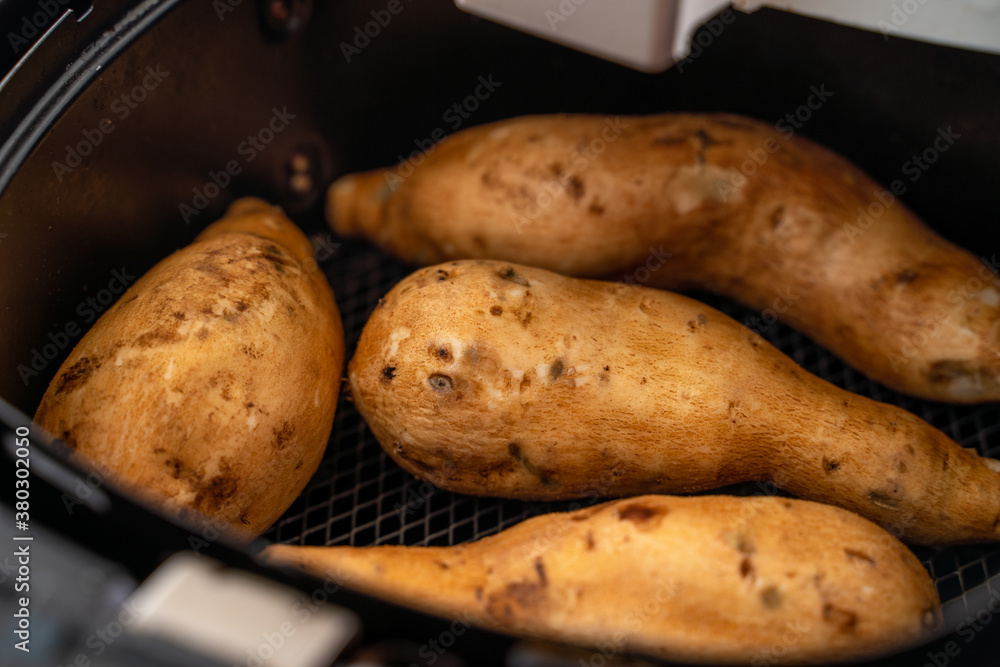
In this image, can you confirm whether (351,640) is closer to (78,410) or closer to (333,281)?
(78,410)

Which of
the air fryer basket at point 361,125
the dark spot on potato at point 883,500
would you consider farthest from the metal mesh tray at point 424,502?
the dark spot on potato at point 883,500

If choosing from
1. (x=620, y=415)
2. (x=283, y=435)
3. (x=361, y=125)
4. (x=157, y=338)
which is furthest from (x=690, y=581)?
(x=361, y=125)

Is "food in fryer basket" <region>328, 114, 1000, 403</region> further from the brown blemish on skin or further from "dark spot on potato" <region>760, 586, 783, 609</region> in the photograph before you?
"dark spot on potato" <region>760, 586, 783, 609</region>

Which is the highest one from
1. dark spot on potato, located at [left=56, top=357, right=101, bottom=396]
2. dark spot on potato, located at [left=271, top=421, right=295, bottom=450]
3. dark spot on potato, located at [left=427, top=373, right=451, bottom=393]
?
dark spot on potato, located at [left=56, top=357, right=101, bottom=396]

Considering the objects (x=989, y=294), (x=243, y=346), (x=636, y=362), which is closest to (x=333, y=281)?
(x=243, y=346)

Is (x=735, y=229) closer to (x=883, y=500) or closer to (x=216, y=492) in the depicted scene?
(x=883, y=500)

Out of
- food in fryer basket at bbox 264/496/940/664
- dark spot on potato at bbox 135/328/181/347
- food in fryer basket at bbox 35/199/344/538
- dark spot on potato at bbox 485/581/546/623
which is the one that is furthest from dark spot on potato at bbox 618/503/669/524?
dark spot on potato at bbox 135/328/181/347
